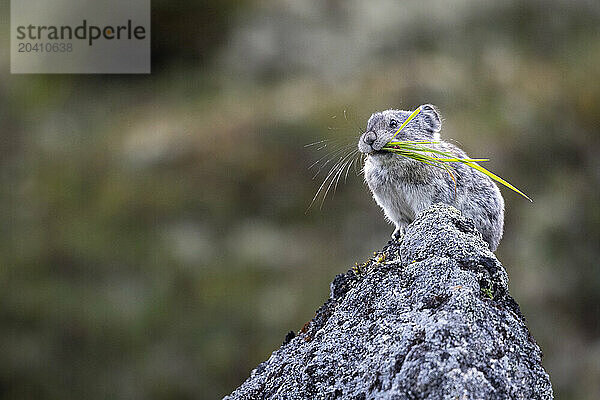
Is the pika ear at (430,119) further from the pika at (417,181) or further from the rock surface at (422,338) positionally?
the rock surface at (422,338)

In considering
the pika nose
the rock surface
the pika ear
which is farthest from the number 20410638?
the rock surface

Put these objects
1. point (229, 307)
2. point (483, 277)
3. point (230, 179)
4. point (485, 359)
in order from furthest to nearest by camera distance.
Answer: point (230, 179)
point (229, 307)
point (483, 277)
point (485, 359)

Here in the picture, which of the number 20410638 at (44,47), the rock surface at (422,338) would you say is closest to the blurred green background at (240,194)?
the number 20410638 at (44,47)

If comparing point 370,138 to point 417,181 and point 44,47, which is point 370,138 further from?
point 44,47

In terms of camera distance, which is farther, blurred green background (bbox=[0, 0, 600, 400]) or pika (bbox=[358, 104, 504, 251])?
blurred green background (bbox=[0, 0, 600, 400])

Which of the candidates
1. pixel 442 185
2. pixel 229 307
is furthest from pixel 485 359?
pixel 229 307

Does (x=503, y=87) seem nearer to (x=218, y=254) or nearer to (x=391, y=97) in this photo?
(x=391, y=97)

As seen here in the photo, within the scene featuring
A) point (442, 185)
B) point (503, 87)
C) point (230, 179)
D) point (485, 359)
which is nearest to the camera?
point (485, 359)

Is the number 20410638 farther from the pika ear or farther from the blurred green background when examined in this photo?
the pika ear
